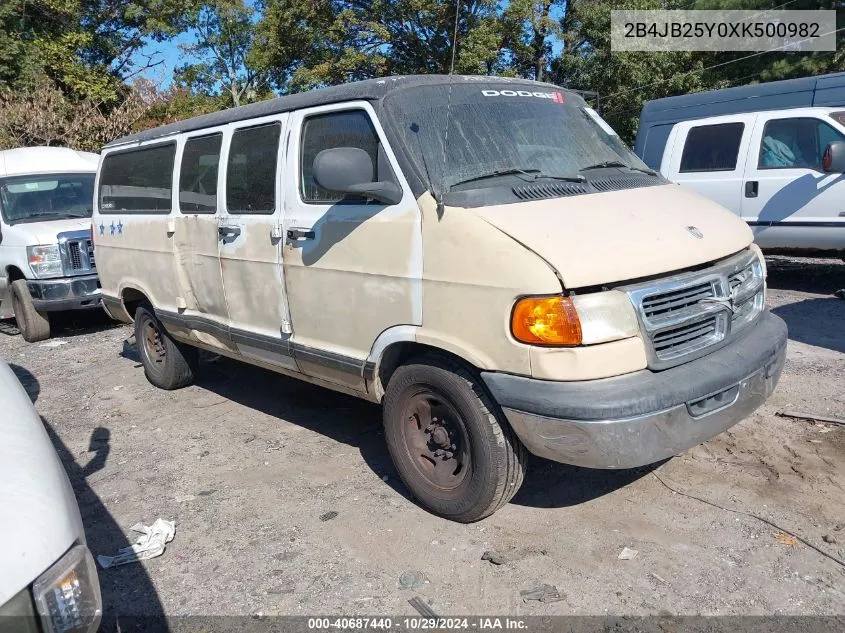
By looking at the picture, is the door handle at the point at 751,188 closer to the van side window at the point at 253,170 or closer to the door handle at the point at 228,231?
the van side window at the point at 253,170

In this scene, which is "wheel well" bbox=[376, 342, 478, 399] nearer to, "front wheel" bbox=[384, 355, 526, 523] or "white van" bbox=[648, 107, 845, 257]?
"front wheel" bbox=[384, 355, 526, 523]

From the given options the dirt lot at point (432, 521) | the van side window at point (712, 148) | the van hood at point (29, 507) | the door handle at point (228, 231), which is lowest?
the dirt lot at point (432, 521)

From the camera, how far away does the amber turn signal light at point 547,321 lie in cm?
290

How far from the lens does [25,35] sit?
2080cm

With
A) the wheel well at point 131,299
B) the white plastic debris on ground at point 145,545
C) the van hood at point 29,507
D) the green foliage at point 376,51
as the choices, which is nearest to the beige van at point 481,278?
the white plastic debris on ground at point 145,545

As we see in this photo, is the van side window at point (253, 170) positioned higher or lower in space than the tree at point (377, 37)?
lower

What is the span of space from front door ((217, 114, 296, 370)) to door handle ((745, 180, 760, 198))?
648 cm

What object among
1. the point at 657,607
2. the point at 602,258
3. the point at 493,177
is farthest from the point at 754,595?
the point at 493,177

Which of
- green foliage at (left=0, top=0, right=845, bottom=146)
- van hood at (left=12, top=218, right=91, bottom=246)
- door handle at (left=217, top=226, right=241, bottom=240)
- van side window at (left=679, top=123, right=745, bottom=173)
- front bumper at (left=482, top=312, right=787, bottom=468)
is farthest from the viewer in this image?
green foliage at (left=0, top=0, right=845, bottom=146)

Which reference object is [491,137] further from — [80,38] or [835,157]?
[80,38]

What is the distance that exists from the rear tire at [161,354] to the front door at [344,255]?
2.19 meters

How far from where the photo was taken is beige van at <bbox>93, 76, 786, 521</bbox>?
9.72 feet

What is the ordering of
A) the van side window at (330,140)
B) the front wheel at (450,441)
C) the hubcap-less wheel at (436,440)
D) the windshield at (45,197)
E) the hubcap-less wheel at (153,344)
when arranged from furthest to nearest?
the windshield at (45,197), the hubcap-less wheel at (153,344), the van side window at (330,140), the hubcap-less wheel at (436,440), the front wheel at (450,441)

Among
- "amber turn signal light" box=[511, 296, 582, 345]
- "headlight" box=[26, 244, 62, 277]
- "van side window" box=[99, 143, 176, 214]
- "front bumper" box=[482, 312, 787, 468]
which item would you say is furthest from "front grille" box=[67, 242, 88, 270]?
"amber turn signal light" box=[511, 296, 582, 345]
